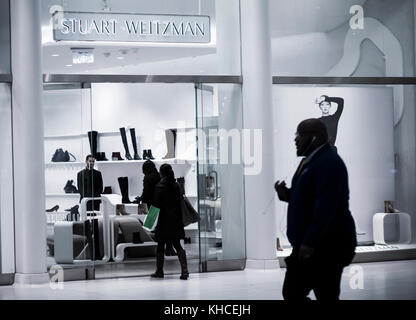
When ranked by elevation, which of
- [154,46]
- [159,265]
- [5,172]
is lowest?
[159,265]

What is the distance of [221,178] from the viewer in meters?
10.5

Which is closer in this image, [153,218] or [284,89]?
[153,218]

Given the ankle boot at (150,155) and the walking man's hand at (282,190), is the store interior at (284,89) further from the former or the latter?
the walking man's hand at (282,190)

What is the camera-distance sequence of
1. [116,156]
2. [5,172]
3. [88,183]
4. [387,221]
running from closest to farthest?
1. [5,172]
2. [88,183]
3. [387,221]
4. [116,156]

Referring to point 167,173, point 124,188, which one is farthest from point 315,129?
point 124,188

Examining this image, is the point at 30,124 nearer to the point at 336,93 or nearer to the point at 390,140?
the point at 336,93

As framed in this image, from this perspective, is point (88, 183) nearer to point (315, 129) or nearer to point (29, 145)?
point (29, 145)

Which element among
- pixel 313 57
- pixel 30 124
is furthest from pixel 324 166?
A: pixel 313 57

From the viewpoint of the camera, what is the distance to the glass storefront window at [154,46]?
387 inches

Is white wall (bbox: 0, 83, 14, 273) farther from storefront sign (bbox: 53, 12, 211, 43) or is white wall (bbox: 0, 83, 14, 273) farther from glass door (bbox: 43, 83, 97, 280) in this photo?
storefront sign (bbox: 53, 12, 211, 43)

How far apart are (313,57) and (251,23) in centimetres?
108

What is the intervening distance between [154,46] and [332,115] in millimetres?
2650

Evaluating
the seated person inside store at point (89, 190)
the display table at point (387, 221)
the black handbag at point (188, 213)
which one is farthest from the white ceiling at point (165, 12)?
the display table at point (387, 221)

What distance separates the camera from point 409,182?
11.5 metres
